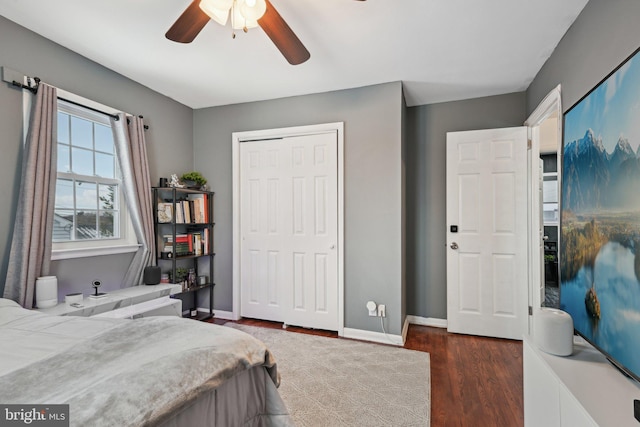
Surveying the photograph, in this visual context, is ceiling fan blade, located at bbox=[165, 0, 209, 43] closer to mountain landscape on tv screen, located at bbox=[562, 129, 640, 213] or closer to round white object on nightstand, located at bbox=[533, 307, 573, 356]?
mountain landscape on tv screen, located at bbox=[562, 129, 640, 213]

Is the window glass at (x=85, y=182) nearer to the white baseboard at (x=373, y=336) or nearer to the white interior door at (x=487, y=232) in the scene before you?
the white baseboard at (x=373, y=336)

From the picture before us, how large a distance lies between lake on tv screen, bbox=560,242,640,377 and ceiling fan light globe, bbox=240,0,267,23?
200cm

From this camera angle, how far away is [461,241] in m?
3.29

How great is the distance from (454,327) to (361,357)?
1.26m

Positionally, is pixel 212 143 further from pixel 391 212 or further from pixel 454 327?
pixel 454 327

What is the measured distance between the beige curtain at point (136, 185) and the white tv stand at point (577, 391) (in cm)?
313

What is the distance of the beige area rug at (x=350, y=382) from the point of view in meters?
1.84

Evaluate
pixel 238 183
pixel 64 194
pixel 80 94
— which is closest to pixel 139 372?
pixel 64 194

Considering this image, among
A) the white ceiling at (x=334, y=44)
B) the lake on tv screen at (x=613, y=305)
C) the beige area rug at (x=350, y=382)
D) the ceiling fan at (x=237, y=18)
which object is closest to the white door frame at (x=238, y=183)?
the white ceiling at (x=334, y=44)

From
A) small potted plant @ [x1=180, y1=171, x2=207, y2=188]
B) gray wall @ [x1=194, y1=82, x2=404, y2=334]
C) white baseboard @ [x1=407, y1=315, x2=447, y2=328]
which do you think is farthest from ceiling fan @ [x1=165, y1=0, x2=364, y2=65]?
white baseboard @ [x1=407, y1=315, x2=447, y2=328]

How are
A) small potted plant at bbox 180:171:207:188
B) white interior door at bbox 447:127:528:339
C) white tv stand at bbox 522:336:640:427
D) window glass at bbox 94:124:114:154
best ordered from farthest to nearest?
small potted plant at bbox 180:171:207:188 → white interior door at bbox 447:127:528:339 → window glass at bbox 94:124:114:154 → white tv stand at bbox 522:336:640:427

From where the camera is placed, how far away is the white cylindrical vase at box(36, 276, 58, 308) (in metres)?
2.08

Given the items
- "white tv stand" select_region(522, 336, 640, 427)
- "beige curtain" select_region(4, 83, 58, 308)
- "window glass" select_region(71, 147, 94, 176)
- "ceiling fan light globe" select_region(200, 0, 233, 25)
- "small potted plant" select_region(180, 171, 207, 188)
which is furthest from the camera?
"small potted plant" select_region(180, 171, 207, 188)

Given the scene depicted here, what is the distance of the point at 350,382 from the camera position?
221cm
